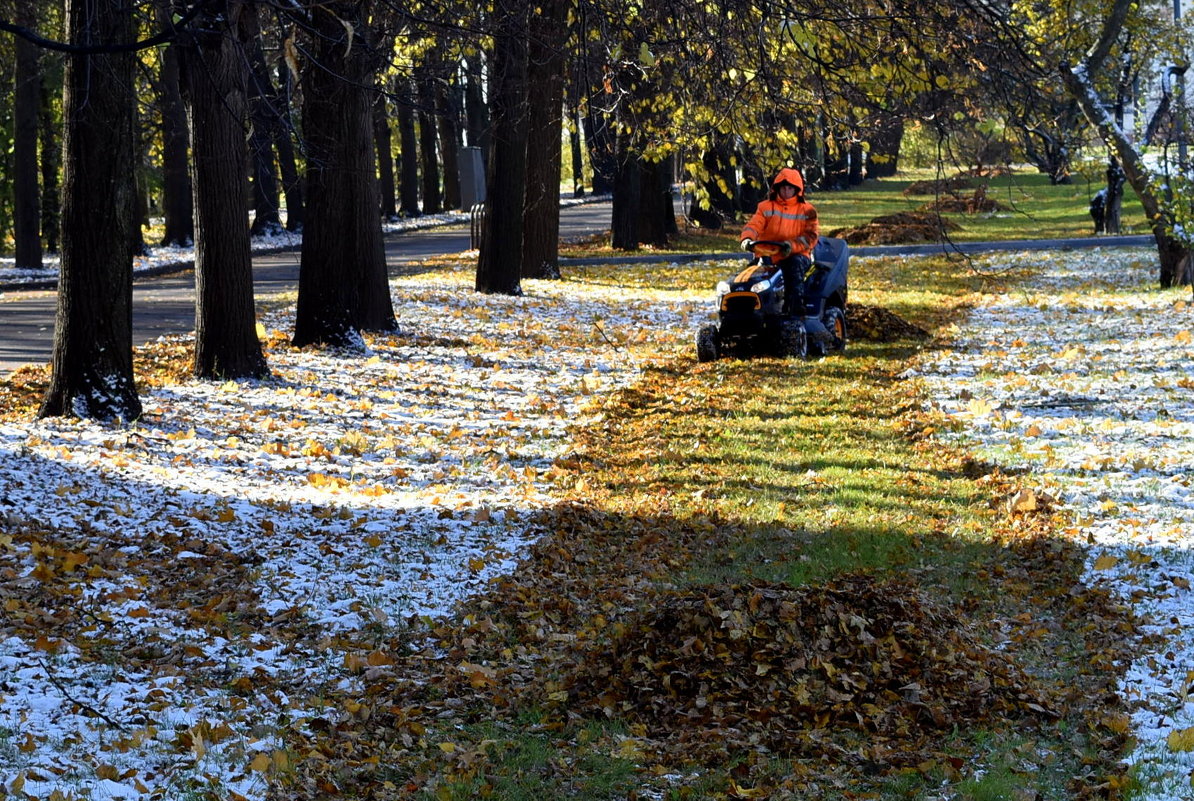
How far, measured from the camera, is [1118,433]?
10602 mm

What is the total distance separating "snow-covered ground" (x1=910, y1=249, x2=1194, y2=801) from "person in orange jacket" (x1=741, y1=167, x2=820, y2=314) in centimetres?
175

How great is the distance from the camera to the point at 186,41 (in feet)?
30.5

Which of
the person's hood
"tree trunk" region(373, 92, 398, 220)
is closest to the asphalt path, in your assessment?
the person's hood

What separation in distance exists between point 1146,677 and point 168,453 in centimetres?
698

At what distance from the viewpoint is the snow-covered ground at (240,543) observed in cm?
524

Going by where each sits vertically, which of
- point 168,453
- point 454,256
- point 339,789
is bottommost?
point 339,789

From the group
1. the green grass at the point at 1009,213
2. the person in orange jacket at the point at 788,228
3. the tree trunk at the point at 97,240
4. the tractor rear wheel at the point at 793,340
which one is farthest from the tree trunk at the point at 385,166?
the tree trunk at the point at 97,240

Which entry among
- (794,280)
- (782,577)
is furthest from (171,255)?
(782,577)

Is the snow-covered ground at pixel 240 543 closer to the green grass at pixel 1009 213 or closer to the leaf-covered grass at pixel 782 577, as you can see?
the leaf-covered grass at pixel 782 577

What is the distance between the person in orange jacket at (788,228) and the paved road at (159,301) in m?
7.66

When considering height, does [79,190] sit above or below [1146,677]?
above

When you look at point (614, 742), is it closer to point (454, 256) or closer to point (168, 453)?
point (168, 453)

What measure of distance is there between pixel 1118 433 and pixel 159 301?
15707 millimetres

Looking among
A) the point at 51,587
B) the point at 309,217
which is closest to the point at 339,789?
the point at 51,587
